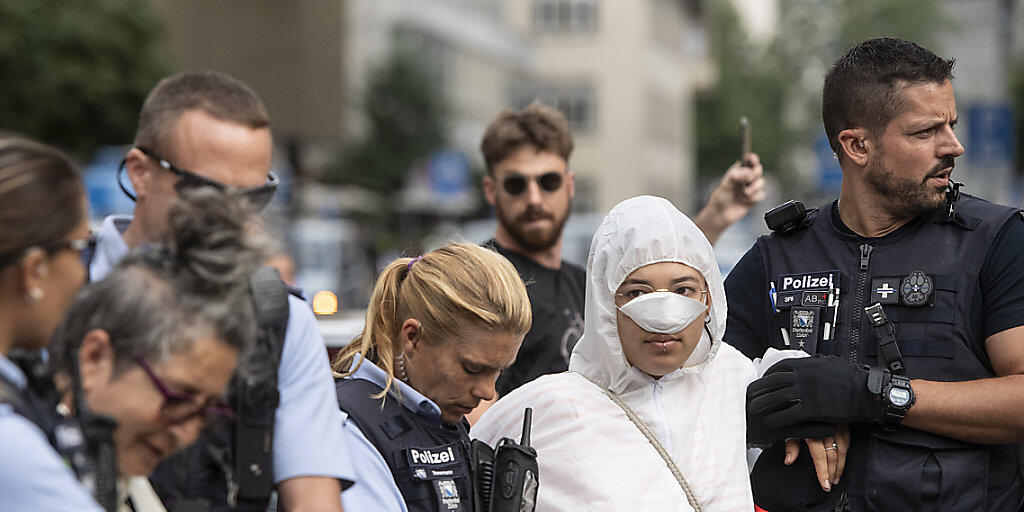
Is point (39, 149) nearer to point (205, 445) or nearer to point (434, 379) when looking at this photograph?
point (205, 445)

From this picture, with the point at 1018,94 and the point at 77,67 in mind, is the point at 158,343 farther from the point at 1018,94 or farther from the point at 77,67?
the point at 1018,94

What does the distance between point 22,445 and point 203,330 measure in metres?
0.43

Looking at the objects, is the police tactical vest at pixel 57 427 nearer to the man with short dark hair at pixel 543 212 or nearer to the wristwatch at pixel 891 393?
the wristwatch at pixel 891 393

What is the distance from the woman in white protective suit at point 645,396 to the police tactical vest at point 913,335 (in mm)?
302

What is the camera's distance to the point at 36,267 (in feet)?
7.13

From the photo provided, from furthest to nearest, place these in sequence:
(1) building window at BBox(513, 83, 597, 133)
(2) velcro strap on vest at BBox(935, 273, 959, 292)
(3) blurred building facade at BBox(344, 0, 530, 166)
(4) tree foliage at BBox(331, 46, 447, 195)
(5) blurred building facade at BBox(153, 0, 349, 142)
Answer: (1) building window at BBox(513, 83, 597, 133) → (3) blurred building facade at BBox(344, 0, 530, 166) → (4) tree foliage at BBox(331, 46, 447, 195) → (5) blurred building facade at BBox(153, 0, 349, 142) → (2) velcro strap on vest at BBox(935, 273, 959, 292)

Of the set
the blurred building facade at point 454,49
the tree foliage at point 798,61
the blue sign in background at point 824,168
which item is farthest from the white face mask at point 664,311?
the tree foliage at point 798,61

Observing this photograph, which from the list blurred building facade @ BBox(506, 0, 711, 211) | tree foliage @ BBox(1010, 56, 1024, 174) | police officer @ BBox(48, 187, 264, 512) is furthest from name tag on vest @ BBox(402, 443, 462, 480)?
blurred building facade @ BBox(506, 0, 711, 211)

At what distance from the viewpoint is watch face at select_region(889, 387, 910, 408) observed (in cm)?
331

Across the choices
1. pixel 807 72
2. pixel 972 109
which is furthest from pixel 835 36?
pixel 972 109

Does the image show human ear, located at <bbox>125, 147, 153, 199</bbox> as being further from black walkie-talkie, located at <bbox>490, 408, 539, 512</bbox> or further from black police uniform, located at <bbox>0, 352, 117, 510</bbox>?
black walkie-talkie, located at <bbox>490, 408, 539, 512</bbox>

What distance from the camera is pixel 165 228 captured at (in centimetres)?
246

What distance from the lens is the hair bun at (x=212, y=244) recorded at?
2350mm

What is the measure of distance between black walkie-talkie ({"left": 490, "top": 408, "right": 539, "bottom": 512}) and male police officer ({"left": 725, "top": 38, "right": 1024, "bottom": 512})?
71cm
